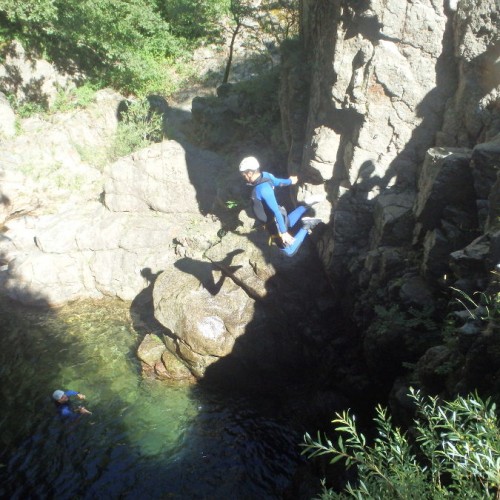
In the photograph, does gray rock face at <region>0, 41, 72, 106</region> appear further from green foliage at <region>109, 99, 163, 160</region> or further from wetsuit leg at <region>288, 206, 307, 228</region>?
wetsuit leg at <region>288, 206, 307, 228</region>

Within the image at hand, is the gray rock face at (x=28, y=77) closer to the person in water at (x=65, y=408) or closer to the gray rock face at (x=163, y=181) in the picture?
the gray rock face at (x=163, y=181)

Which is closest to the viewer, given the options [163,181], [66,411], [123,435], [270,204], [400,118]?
[270,204]

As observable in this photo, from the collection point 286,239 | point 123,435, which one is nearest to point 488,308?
point 286,239

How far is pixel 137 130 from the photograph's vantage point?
16.9m

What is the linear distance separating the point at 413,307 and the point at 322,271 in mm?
3523

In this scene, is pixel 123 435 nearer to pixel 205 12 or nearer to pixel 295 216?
pixel 295 216

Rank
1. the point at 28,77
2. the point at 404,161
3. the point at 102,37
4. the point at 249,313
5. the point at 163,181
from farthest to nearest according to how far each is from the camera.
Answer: the point at 28,77, the point at 102,37, the point at 163,181, the point at 249,313, the point at 404,161

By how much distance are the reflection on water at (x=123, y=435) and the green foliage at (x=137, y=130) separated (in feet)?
27.0

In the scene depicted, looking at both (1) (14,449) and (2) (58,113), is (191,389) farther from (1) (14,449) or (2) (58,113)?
(2) (58,113)

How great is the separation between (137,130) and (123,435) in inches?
462

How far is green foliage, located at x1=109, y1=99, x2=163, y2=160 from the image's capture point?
55.1 feet

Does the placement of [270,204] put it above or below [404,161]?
below

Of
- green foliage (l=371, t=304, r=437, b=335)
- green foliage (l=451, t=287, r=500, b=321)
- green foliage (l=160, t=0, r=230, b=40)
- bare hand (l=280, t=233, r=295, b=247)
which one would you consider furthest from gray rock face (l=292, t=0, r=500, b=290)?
green foliage (l=160, t=0, r=230, b=40)

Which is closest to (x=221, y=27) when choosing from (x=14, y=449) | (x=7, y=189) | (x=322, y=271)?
(x=7, y=189)
